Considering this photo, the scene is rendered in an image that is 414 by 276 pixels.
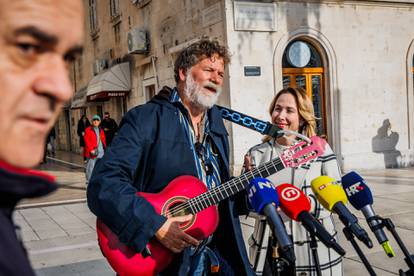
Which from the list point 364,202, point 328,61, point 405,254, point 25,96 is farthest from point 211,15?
point 25,96

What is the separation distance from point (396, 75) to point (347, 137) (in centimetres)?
229

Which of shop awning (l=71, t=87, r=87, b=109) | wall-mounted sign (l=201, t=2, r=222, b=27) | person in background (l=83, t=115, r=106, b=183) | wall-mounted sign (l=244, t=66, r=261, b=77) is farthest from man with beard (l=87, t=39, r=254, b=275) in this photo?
shop awning (l=71, t=87, r=87, b=109)

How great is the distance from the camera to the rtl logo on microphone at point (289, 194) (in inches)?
83.9

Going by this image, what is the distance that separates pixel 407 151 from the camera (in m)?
12.3

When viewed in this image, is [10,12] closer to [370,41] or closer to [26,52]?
[26,52]

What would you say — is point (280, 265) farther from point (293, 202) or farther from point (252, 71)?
point (252, 71)

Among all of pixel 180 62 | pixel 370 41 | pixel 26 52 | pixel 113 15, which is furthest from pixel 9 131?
pixel 113 15

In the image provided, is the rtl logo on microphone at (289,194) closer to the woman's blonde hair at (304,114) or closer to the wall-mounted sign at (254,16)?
the woman's blonde hair at (304,114)

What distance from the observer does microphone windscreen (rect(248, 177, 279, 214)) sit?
195 cm

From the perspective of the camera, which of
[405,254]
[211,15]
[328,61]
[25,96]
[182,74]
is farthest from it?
[328,61]

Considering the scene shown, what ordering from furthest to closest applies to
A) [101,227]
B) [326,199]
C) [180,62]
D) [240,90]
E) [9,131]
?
[240,90]
[180,62]
[101,227]
[326,199]
[9,131]

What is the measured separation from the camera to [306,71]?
11492 millimetres

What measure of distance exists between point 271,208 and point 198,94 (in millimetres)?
892

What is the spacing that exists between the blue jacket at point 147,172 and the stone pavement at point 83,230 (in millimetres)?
2366
